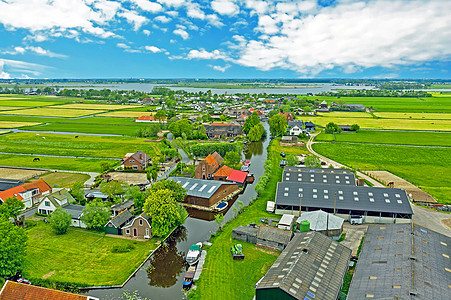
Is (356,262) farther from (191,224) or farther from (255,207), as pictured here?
(191,224)

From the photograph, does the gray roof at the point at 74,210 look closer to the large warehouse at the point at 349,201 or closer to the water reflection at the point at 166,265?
the water reflection at the point at 166,265

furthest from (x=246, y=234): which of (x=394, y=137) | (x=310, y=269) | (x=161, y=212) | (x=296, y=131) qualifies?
(x=394, y=137)

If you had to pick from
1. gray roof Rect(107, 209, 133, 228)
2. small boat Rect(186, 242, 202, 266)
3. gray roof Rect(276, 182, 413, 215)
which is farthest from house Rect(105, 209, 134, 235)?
gray roof Rect(276, 182, 413, 215)

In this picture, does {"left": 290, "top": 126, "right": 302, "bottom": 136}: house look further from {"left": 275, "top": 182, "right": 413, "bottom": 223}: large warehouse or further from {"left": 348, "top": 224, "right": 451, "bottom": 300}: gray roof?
{"left": 348, "top": 224, "right": 451, "bottom": 300}: gray roof

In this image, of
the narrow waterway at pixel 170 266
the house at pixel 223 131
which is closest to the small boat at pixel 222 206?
the narrow waterway at pixel 170 266

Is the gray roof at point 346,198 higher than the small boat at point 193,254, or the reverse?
the gray roof at point 346,198

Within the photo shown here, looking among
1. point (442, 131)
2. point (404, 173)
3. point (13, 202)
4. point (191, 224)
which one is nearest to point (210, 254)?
point (191, 224)
